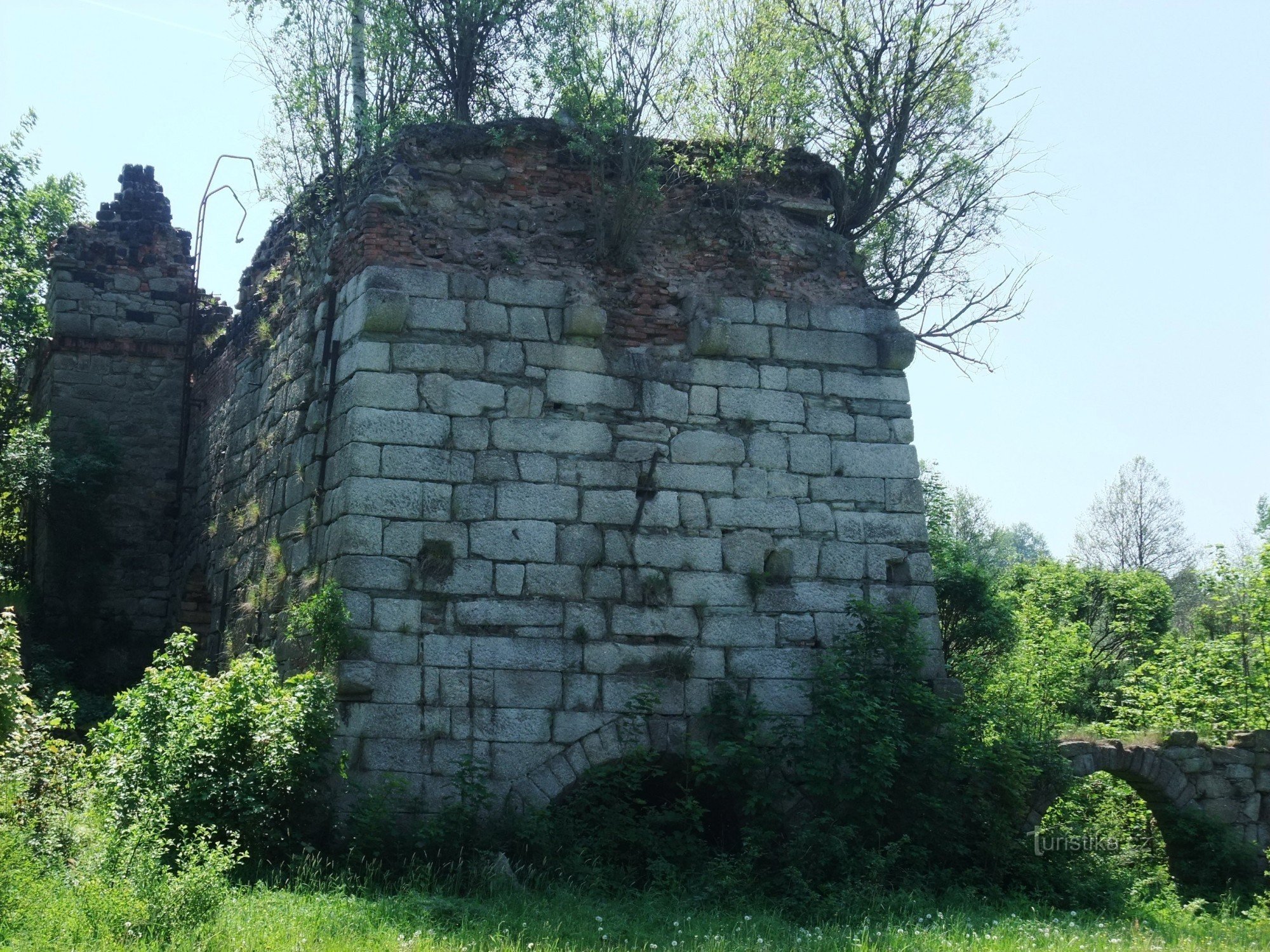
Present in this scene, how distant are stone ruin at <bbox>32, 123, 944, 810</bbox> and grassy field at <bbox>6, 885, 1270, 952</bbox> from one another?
1.23 metres

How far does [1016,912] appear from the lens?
7.73m

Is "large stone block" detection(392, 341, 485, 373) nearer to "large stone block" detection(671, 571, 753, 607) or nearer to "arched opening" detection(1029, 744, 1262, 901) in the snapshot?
"large stone block" detection(671, 571, 753, 607)

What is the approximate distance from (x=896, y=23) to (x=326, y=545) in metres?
6.54

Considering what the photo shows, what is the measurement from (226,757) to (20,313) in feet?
32.1

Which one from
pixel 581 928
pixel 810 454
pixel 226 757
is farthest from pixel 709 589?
pixel 226 757

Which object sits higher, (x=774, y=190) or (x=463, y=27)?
(x=463, y=27)

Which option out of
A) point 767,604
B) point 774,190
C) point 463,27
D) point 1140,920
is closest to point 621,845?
point 767,604

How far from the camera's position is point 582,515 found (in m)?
8.39

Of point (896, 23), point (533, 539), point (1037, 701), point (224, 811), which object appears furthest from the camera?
point (1037, 701)

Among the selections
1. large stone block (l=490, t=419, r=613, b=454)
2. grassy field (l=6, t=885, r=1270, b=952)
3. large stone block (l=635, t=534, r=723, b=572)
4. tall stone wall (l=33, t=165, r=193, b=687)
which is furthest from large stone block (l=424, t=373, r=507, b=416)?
tall stone wall (l=33, t=165, r=193, b=687)

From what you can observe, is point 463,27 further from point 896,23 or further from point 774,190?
point 896,23

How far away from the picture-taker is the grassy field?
5.80m

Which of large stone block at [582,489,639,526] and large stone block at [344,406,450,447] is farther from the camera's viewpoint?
large stone block at [582,489,639,526]

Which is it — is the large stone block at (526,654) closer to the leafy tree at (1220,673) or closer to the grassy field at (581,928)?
the grassy field at (581,928)
